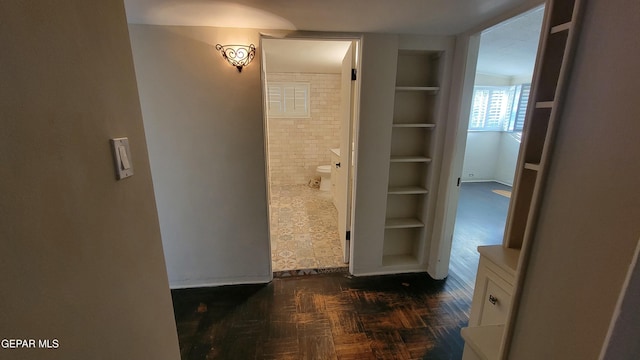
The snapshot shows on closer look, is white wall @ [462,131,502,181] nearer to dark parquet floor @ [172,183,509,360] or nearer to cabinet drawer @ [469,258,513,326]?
dark parquet floor @ [172,183,509,360]

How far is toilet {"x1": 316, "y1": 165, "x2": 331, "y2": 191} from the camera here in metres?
4.89

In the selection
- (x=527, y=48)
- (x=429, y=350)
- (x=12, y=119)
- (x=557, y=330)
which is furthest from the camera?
(x=527, y=48)

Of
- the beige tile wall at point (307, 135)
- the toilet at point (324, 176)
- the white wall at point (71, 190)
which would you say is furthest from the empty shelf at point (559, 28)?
the beige tile wall at point (307, 135)

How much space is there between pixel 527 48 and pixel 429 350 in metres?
3.94

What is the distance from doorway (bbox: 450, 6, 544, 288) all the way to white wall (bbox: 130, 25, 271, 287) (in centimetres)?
222

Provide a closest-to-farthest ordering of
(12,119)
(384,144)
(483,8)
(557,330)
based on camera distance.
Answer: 1. (12,119)
2. (557,330)
3. (483,8)
4. (384,144)

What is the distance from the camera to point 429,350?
5.38ft

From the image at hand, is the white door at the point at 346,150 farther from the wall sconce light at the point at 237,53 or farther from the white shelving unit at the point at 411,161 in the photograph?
the wall sconce light at the point at 237,53

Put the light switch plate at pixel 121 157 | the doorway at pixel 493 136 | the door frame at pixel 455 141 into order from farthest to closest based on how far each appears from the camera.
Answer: the doorway at pixel 493 136 < the door frame at pixel 455 141 < the light switch plate at pixel 121 157

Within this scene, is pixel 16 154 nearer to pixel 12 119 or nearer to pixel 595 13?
pixel 12 119

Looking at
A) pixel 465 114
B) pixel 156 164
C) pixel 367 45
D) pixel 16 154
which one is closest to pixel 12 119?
pixel 16 154

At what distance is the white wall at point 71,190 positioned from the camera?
426 millimetres

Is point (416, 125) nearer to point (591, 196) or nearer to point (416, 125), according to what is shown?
point (416, 125)

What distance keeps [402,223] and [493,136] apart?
194 inches
